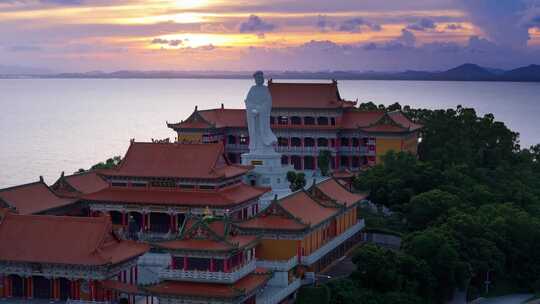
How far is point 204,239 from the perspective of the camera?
40000mm

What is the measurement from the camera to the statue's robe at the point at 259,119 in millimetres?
61531

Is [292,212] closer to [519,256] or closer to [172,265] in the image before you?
[172,265]

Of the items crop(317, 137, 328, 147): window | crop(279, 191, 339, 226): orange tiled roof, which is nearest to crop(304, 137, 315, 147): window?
crop(317, 137, 328, 147): window

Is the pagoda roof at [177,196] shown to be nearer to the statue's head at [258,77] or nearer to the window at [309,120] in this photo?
the statue's head at [258,77]

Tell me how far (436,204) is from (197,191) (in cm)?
1347

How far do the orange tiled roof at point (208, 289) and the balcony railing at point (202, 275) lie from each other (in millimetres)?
177

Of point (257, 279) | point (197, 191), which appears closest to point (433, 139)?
point (197, 191)

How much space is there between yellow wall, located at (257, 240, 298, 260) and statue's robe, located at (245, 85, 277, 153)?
17.4 m

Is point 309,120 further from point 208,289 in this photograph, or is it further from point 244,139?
point 208,289

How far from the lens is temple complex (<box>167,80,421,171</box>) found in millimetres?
73188

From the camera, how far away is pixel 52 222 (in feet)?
139

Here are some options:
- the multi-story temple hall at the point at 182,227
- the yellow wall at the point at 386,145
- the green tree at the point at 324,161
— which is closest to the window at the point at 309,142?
the green tree at the point at 324,161

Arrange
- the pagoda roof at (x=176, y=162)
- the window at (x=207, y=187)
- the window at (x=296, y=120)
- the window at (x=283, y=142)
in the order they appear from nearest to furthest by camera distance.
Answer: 1. the window at (x=207, y=187)
2. the pagoda roof at (x=176, y=162)
3. the window at (x=283, y=142)
4. the window at (x=296, y=120)

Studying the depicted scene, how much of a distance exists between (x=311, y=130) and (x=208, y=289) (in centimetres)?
3555
